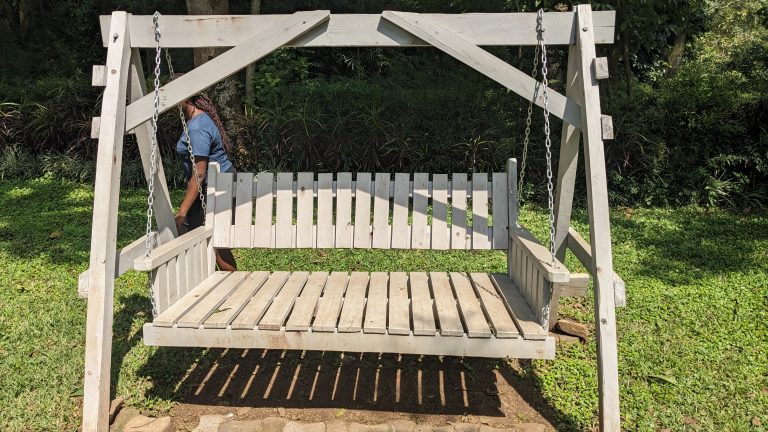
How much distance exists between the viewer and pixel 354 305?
321 cm

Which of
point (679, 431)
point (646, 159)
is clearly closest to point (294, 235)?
point (679, 431)

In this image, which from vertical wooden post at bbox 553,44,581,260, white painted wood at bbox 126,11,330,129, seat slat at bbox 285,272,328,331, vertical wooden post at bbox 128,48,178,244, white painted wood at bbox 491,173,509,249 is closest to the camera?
seat slat at bbox 285,272,328,331

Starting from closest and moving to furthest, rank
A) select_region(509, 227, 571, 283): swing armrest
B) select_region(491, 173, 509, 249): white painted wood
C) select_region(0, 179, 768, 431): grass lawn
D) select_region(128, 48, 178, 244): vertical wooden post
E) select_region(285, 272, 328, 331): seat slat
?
1. select_region(509, 227, 571, 283): swing armrest
2. select_region(285, 272, 328, 331): seat slat
3. select_region(0, 179, 768, 431): grass lawn
4. select_region(128, 48, 178, 244): vertical wooden post
5. select_region(491, 173, 509, 249): white painted wood

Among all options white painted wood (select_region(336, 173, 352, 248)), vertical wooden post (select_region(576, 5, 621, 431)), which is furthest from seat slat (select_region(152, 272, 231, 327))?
vertical wooden post (select_region(576, 5, 621, 431))

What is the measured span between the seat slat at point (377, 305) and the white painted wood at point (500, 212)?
825mm

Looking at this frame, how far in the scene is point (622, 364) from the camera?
12.4 ft

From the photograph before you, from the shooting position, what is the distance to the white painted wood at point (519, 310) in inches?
111

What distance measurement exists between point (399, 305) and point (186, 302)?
4.12 feet

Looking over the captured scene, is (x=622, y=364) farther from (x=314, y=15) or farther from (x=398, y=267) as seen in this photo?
(x=314, y=15)

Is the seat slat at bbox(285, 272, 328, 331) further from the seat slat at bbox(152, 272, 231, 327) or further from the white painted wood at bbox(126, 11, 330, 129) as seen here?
the white painted wood at bbox(126, 11, 330, 129)

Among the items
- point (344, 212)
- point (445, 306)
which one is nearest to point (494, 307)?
point (445, 306)

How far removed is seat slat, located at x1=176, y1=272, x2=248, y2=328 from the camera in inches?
116

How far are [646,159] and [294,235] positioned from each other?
235 inches

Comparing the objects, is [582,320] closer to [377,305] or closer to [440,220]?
[440,220]
